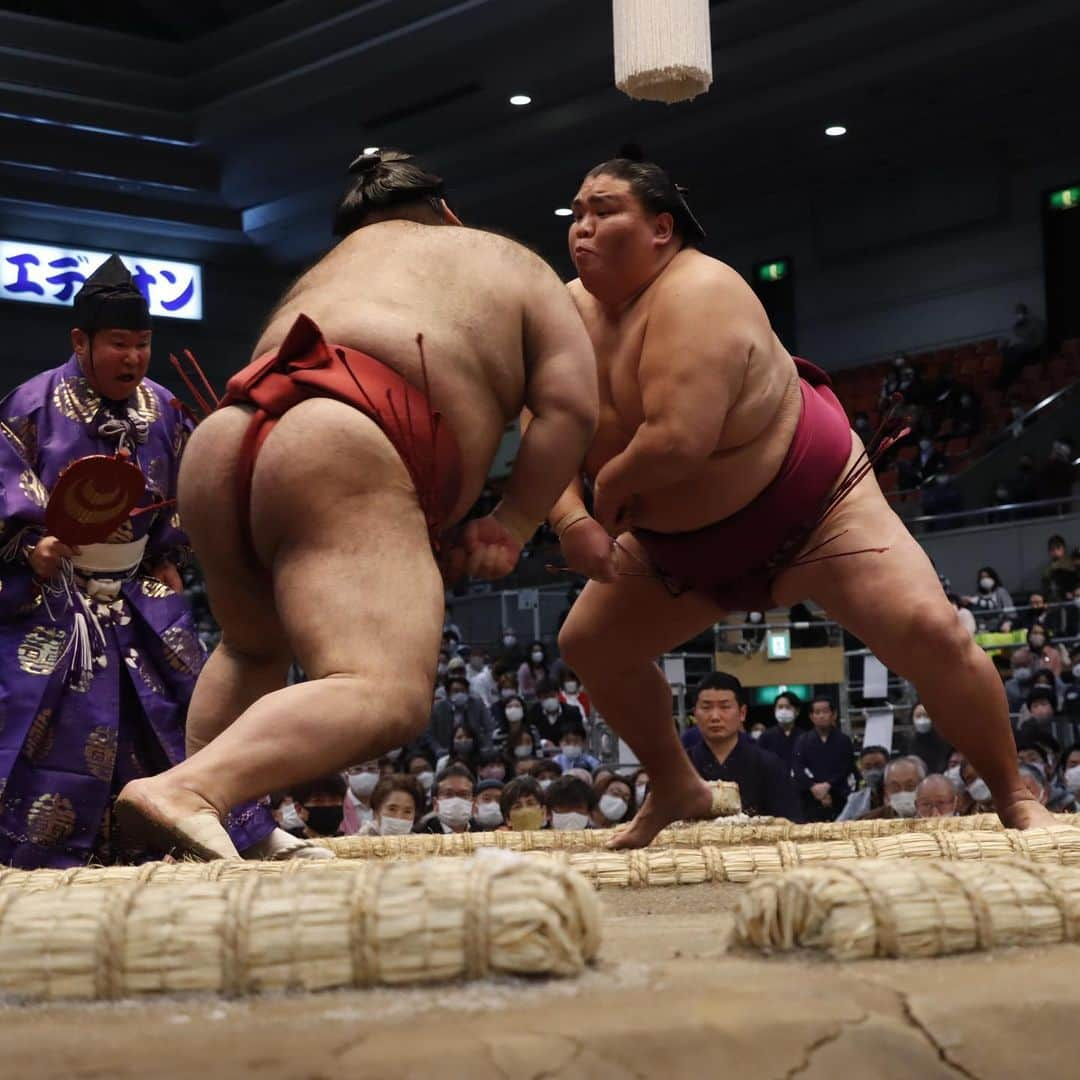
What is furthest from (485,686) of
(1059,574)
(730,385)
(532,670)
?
(730,385)

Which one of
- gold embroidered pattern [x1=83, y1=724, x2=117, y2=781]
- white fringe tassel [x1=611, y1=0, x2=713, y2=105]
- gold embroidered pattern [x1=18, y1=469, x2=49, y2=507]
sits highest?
white fringe tassel [x1=611, y1=0, x2=713, y2=105]

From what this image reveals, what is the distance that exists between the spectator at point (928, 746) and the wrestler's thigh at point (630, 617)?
3.81 m

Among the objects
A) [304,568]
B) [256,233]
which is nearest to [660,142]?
[256,233]

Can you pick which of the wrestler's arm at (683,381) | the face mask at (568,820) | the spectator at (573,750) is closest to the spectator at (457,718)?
the spectator at (573,750)

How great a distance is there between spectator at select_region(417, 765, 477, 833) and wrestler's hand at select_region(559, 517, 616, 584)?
9.20 feet

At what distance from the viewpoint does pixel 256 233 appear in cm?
1416

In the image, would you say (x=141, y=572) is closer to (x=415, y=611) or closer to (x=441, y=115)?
(x=415, y=611)

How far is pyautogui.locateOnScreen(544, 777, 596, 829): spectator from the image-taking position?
469 centimetres

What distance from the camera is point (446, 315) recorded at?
5.73 feet

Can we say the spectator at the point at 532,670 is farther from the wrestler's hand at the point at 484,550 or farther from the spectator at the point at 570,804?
the wrestler's hand at the point at 484,550

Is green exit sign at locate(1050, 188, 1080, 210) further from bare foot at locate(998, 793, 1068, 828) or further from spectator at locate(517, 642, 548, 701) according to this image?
bare foot at locate(998, 793, 1068, 828)

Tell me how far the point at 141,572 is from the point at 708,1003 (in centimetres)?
208

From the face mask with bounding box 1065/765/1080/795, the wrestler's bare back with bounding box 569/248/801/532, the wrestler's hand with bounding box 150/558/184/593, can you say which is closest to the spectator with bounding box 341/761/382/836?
the face mask with bounding box 1065/765/1080/795

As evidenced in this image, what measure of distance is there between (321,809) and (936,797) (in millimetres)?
1822
